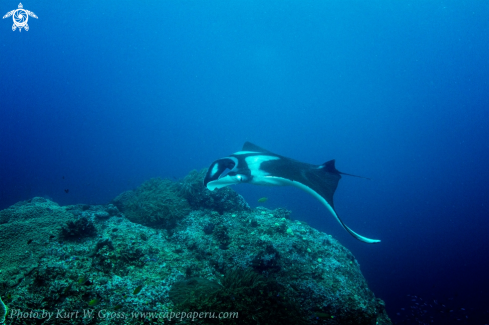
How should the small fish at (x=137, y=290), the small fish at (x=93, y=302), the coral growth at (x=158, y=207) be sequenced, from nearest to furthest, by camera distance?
the small fish at (x=93, y=302)
the small fish at (x=137, y=290)
the coral growth at (x=158, y=207)

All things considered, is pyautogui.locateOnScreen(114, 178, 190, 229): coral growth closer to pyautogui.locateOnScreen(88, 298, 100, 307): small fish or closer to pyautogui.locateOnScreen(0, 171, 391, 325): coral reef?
pyautogui.locateOnScreen(0, 171, 391, 325): coral reef

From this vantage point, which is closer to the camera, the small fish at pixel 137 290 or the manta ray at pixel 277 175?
the small fish at pixel 137 290

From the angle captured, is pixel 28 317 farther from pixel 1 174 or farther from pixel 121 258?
pixel 1 174

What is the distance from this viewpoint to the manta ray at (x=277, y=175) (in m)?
4.33

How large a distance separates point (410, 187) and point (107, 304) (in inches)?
2322

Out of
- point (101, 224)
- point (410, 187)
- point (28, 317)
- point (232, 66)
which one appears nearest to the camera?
point (28, 317)

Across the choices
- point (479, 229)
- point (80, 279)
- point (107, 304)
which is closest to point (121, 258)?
point (80, 279)

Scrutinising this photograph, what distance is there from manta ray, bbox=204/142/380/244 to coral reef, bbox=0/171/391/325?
55.6 inches

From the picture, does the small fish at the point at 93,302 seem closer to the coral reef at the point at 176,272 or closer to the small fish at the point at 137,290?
the coral reef at the point at 176,272

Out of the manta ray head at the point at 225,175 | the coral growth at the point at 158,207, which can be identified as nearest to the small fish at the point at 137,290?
the manta ray head at the point at 225,175

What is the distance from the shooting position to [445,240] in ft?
87.3

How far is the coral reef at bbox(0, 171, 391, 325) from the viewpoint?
10.5 feet

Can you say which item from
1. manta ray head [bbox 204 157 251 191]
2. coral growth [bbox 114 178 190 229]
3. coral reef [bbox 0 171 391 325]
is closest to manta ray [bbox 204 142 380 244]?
manta ray head [bbox 204 157 251 191]

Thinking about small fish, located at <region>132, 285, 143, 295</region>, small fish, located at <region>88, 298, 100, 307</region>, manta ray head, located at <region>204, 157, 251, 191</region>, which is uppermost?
manta ray head, located at <region>204, 157, 251, 191</region>
